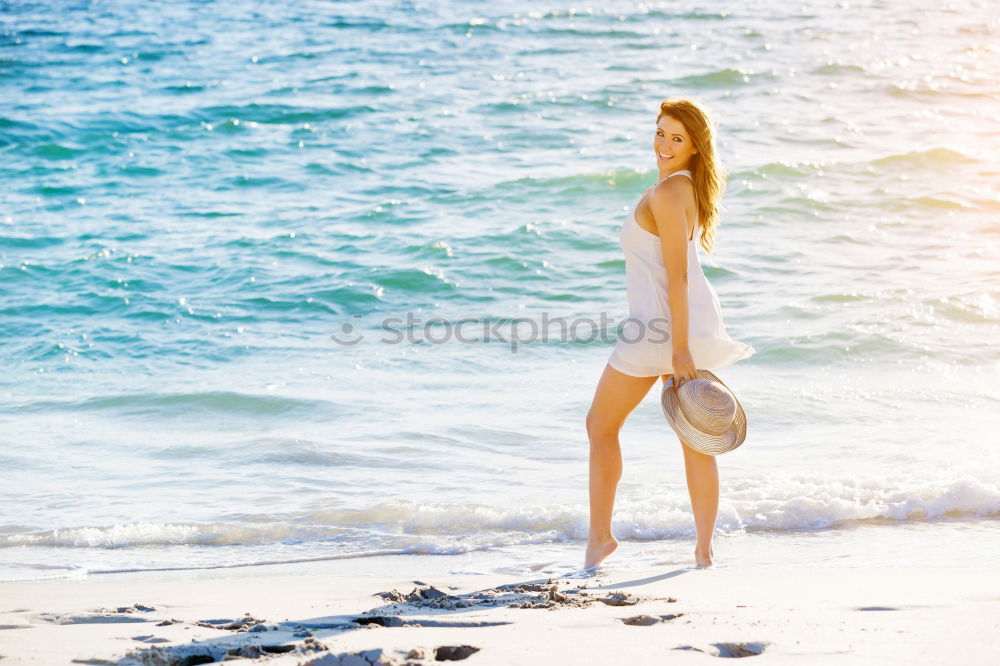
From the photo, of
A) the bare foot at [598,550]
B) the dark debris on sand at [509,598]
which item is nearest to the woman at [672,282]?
the bare foot at [598,550]

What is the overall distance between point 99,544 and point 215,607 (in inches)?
58.6

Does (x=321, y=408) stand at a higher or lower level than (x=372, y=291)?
lower

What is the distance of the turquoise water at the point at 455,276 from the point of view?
5.05m

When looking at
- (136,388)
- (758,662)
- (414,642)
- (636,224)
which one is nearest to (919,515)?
(636,224)

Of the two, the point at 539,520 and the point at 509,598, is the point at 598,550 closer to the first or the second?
the point at 509,598

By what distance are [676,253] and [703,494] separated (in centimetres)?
93

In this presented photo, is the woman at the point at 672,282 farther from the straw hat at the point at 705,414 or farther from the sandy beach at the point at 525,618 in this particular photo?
the sandy beach at the point at 525,618

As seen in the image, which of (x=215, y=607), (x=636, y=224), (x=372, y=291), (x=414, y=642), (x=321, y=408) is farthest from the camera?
(x=372, y=291)

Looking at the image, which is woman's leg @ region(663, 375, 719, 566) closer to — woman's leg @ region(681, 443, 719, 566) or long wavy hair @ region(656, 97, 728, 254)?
woman's leg @ region(681, 443, 719, 566)

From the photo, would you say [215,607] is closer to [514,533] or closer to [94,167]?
[514,533]

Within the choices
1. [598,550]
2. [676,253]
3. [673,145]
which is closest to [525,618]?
[598,550]

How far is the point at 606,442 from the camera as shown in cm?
398

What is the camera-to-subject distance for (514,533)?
479 centimetres

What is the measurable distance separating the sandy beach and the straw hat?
472 millimetres
